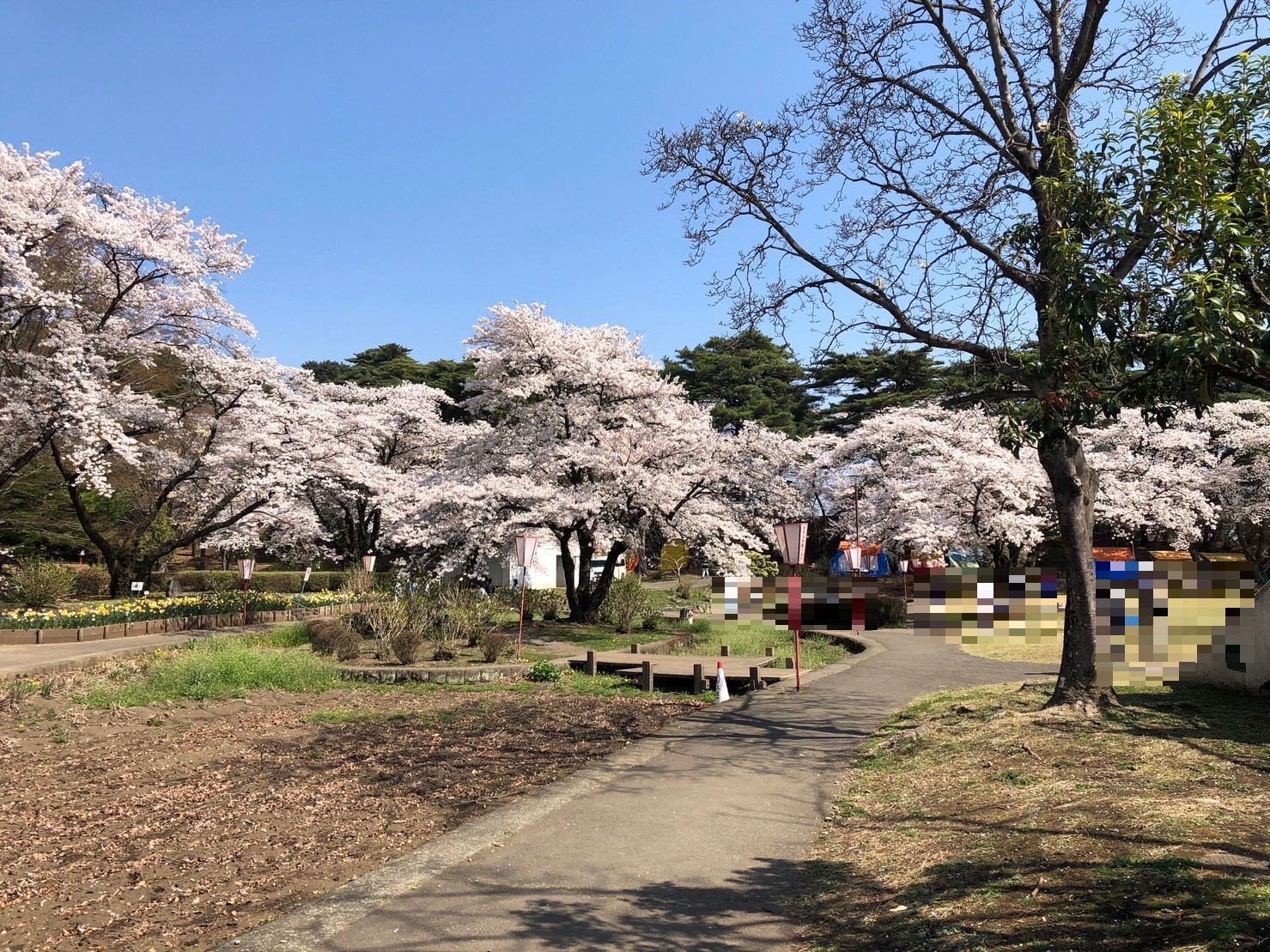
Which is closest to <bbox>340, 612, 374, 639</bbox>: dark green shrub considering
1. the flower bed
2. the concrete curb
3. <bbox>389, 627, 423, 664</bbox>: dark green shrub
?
the flower bed

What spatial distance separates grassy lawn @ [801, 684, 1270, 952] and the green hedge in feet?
91.0

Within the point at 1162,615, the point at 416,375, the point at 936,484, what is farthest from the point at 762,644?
Answer: the point at 416,375

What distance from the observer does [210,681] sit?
37.2 feet

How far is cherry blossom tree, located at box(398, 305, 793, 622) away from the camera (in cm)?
1944

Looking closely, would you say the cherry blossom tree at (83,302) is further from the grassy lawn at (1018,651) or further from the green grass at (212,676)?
the grassy lawn at (1018,651)

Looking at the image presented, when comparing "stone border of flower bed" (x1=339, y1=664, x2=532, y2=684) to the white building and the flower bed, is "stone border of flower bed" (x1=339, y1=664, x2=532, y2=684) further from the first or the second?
the white building

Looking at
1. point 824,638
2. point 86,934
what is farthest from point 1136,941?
point 824,638

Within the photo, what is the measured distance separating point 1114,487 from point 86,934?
101 feet

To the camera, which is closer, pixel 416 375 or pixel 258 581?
pixel 258 581

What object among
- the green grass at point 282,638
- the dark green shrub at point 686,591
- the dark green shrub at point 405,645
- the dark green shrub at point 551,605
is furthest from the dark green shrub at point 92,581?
the dark green shrub at point 405,645

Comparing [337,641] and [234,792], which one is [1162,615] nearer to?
[234,792]

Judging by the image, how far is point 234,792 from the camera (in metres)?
6.84

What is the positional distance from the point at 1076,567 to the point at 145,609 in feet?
60.8

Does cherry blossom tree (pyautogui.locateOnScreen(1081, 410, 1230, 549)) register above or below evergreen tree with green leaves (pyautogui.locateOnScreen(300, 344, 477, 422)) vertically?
below
